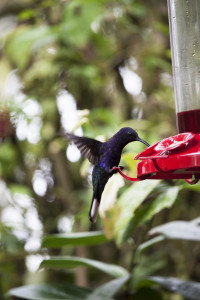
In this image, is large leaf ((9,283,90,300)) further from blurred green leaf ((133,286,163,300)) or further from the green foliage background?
the green foliage background

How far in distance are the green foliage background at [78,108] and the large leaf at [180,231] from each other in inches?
33.2

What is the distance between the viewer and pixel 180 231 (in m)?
2.05

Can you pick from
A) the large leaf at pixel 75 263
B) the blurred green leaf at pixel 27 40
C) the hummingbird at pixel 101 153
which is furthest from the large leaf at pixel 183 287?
the blurred green leaf at pixel 27 40

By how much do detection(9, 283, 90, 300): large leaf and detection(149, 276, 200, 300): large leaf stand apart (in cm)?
32

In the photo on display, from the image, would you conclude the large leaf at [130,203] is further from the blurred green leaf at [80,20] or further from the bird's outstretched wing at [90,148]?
the blurred green leaf at [80,20]

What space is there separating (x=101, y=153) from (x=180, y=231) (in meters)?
0.43

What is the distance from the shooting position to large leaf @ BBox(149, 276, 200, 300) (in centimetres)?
205

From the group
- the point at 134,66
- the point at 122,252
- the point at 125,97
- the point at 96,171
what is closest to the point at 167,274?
the point at 122,252

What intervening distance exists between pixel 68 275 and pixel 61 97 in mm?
1373

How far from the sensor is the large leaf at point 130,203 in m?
1.89

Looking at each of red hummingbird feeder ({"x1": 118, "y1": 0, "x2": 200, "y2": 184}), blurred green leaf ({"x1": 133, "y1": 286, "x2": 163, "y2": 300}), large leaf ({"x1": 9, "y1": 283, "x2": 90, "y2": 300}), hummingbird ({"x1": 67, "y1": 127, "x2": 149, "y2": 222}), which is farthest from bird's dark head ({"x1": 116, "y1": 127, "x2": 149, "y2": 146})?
blurred green leaf ({"x1": 133, "y1": 286, "x2": 163, "y2": 300})

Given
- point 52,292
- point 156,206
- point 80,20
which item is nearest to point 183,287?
point 156,206

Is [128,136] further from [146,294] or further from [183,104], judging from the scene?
[146,294]

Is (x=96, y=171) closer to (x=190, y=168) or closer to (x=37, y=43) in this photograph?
(x=190, y=168)
